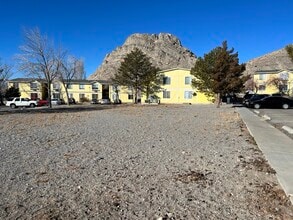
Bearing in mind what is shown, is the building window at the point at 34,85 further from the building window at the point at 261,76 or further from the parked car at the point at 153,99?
the building window at the point at 261,76

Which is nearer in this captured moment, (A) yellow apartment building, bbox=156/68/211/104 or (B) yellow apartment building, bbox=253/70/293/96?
(A) yellow apartment building, bbox=156/68/211/104

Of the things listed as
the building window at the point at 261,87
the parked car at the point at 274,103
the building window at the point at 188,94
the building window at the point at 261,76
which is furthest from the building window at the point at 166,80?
the parked car at the point at 274,103

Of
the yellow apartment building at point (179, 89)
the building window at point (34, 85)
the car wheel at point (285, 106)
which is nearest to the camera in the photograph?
the car wheel at point (285, 106)

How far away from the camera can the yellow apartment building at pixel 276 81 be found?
2427 inches

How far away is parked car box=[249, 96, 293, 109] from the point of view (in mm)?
31078

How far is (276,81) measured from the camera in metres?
61.8

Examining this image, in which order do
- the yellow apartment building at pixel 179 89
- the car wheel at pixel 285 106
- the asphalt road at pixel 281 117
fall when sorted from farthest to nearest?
the yellow apartment building at pixel 179 89 < the car wheel at pixel 285 106 < the asphalt road at pixel 281 117

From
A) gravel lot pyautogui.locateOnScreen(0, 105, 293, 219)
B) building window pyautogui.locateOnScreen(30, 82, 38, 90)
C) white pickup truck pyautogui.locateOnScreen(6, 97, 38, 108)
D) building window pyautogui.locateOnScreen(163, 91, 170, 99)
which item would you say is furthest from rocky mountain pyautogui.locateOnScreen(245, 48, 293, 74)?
gravel lot pyautogui.locateOnScreen(0, 105, 293, 219)

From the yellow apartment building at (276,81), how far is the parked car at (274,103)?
3289cm

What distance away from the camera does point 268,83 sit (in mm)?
64062

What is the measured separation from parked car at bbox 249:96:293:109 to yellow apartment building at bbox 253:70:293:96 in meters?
32.9

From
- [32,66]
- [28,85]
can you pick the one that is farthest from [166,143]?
[28,85]

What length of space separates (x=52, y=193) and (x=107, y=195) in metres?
0.85

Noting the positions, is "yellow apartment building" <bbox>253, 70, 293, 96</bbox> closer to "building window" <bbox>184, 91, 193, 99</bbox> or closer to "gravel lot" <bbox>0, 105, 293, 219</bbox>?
"building window" <bbox>184, 91, 193, 99</bbox>
